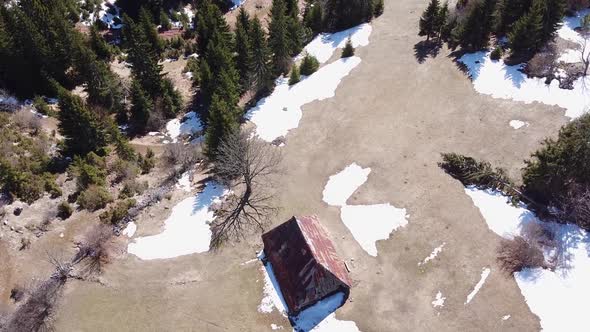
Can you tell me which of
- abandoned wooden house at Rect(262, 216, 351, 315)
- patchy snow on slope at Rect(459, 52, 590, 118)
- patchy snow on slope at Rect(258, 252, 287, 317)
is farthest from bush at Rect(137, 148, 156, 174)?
patchy snow on slope at Rect(459, 52, 590, 118)

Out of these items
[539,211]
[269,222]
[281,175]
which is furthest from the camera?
[281,175]

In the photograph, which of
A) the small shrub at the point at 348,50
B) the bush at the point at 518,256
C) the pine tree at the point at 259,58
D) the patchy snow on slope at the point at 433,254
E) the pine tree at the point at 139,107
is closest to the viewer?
the bush at the point at 518,256

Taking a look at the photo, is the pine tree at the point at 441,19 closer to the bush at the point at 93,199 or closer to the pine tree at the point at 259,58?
the pine tree at the point at 259,58

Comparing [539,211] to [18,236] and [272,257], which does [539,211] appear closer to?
[272,257]

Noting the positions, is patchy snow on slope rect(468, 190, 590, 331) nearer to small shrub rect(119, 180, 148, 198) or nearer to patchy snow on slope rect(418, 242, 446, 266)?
patchy snow on slope rect(418, 242, 446, 266)

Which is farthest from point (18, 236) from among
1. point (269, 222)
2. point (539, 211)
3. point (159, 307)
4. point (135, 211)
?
point (539, 211)

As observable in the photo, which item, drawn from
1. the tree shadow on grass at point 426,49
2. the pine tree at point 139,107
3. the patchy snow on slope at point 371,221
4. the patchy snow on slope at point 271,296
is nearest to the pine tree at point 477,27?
the tree shadow on grass at point 426,49
